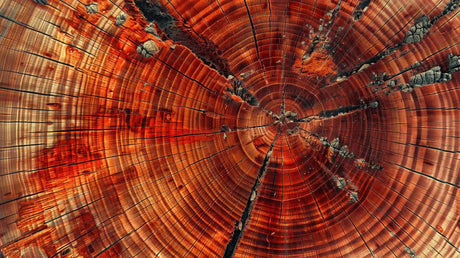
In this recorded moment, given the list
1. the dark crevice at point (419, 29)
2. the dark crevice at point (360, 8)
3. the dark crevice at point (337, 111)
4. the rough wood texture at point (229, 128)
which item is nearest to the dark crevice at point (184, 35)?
the rough wood texture at point (229, 128)

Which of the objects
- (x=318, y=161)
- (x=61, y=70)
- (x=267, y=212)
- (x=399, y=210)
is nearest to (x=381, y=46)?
(x=318, y=161)

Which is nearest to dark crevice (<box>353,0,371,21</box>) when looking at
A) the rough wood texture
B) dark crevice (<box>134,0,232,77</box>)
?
the rough wood texture

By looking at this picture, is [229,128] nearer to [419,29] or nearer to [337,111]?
[337,111]

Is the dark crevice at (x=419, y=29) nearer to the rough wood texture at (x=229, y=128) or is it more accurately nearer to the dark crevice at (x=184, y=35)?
the rough wood texture at (x=229, y=128)

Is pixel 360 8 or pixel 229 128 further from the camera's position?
pixel 229 128

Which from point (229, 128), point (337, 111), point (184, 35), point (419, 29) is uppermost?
point (419, 29)

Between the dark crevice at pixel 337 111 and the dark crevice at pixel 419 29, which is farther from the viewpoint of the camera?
the dark crevice at pixel 337 111

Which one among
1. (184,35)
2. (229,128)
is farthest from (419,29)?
(184,35)

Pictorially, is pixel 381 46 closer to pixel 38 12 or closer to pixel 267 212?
pixel 267 212
